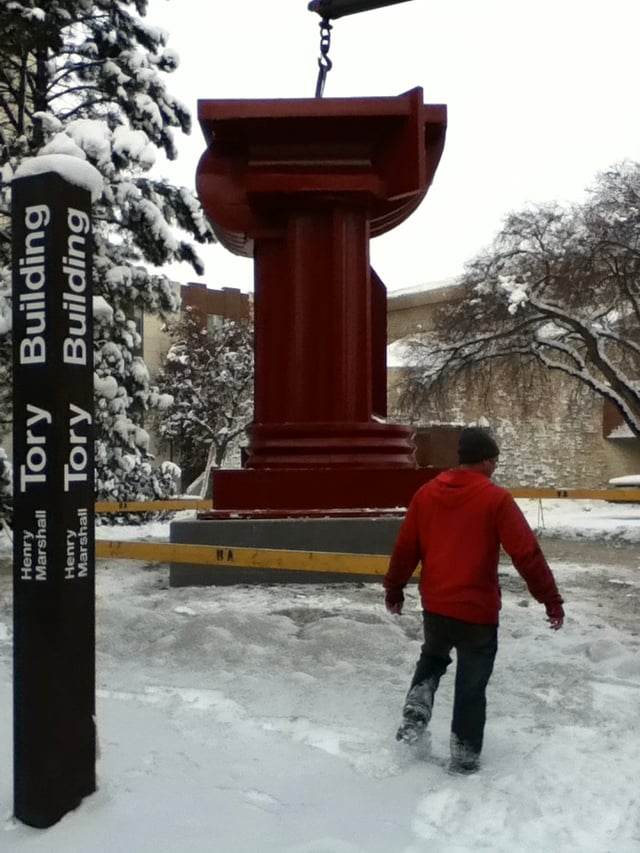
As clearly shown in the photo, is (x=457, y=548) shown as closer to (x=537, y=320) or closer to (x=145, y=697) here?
(x=145, y=697)

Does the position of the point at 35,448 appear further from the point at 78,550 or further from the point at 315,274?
the point at 315,274

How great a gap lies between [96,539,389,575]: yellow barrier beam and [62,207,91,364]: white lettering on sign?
3.59 meters

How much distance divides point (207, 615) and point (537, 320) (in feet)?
46.5

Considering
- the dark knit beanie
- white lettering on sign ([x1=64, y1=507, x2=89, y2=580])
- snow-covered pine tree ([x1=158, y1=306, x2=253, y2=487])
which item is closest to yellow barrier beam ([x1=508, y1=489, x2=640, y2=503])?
the dark knit beanie

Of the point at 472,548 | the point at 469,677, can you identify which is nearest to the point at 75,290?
the point at 472,548

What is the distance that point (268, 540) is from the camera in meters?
8.09

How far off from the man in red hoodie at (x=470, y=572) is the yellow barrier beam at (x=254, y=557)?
7.85ft

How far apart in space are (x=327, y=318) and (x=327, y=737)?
5458 mm

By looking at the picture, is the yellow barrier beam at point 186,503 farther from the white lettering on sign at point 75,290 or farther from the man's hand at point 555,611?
the white lettering on sign at point 75,290

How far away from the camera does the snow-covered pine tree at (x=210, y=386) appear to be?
3406cm

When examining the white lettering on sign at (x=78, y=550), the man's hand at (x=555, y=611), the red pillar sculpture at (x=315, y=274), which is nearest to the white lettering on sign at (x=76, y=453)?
the white lettering on sign at (x=78, y=550)

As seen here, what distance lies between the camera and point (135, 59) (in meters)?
12.5

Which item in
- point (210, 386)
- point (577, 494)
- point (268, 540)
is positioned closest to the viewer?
point (268, 540)

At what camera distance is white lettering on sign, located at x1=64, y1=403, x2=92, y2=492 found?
3393 mm
